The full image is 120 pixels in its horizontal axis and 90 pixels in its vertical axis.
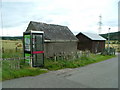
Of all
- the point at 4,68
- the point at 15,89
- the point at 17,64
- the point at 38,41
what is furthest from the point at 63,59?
the point at 15,89

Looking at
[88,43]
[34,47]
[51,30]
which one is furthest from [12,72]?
[88,43]

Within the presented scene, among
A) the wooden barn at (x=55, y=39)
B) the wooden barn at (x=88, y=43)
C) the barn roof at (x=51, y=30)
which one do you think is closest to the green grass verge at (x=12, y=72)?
the wooden barn at (x=55, y=39)

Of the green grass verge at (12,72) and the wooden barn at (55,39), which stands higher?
the wooden barn at (55,39)

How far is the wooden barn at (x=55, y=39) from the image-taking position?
1307 cm

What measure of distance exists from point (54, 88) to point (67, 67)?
4747 mm

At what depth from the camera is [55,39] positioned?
1370 cm

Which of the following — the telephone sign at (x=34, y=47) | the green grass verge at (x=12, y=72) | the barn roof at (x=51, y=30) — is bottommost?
the green grass verge at (x=12, y=72)

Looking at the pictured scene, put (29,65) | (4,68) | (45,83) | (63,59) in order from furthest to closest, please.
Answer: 1. (63,59)
2. (29,65)
3. (4,68)
4. (45,83)

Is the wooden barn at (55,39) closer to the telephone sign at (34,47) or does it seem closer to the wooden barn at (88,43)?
the telephone sign at (34,47)

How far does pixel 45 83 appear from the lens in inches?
243

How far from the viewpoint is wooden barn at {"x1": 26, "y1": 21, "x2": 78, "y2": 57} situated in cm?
1307

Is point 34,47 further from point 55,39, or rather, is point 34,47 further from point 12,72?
point 55,39

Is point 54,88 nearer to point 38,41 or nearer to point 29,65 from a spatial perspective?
point 29,65

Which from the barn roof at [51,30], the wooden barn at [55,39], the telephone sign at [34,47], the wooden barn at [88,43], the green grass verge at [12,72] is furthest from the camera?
the wooden barn at [88,43]
